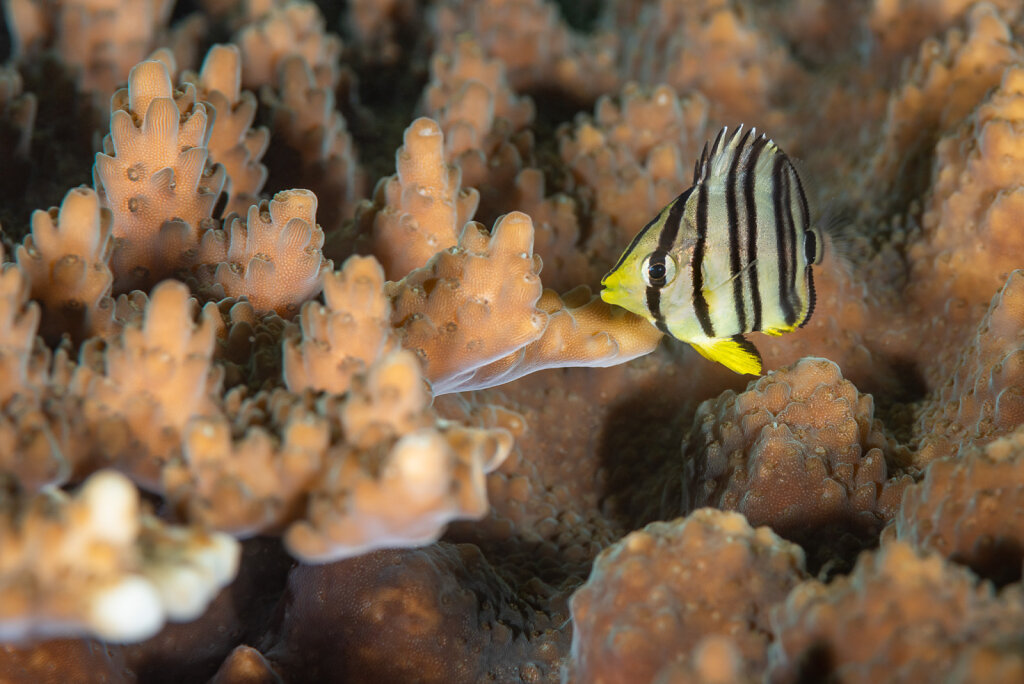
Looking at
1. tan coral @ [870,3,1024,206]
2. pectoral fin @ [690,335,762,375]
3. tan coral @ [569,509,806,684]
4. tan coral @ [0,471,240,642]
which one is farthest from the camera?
tan coral @ [870,3,1024,206]

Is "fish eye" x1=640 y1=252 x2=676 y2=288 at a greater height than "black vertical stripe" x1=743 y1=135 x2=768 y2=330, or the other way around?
"black vertical stripe" x1=743 y1=135 x2=768 y2=330

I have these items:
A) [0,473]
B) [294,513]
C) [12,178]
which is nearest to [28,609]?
[0,473]

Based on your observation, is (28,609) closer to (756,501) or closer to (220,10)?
(756,501)

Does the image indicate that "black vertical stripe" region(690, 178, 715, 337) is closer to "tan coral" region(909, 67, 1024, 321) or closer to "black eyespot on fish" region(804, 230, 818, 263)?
"black eyespot on fish" region(804, 230, 818, 263)

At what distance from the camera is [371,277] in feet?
4.55

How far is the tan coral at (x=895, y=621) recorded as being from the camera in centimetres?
105

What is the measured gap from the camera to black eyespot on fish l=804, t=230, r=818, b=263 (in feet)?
6.04

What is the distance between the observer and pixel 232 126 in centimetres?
226

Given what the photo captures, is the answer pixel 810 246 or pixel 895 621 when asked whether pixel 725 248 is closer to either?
pixel 810 246

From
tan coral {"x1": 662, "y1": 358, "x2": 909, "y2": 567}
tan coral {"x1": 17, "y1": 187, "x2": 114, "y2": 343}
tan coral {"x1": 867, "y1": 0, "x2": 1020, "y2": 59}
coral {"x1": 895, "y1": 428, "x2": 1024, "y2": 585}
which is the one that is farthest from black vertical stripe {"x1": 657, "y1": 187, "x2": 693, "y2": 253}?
tan coral {"x1": 867, "y1": 0, "x2": 1020, "y2": 59}

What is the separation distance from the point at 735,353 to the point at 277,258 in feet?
3.42

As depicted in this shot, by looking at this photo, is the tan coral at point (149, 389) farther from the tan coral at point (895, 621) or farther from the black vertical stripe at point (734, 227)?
the black vertical stripe at point (734, 227)

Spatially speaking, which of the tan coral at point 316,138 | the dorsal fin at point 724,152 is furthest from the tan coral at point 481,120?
the dorsal fin at point 724,152

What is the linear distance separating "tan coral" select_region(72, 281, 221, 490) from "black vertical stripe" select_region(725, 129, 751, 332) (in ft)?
3.59
